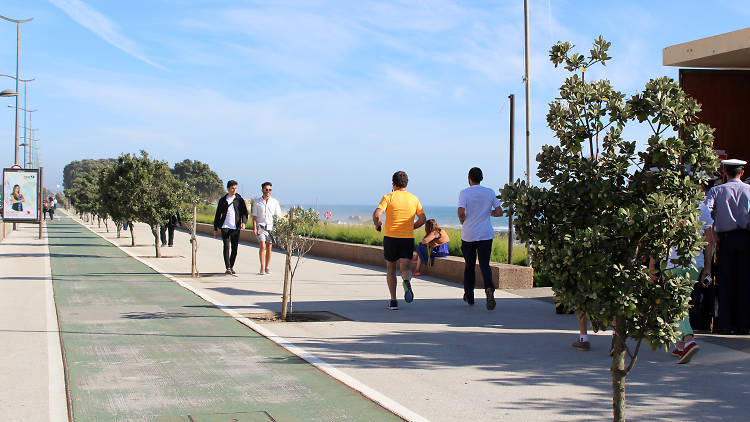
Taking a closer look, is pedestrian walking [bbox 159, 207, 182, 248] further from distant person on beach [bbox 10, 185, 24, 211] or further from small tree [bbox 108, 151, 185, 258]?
distant person on beach [bbox 10, 185, 24, 211]

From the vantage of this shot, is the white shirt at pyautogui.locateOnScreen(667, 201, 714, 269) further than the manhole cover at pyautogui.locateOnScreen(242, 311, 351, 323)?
No

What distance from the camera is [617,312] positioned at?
382cm

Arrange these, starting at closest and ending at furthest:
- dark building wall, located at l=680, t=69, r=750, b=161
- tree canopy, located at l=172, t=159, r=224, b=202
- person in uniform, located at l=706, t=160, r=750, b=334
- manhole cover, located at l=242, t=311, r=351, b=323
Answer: person in uniform, located at l=706, t=160, r=750, b=334 → manhole cover, located at l=242, t=311, r=351, b=323 → dark building wall, located at l=680, t=69, r=750, b=161 → tree canopy, located at l=172, t=159, r=224, b=202

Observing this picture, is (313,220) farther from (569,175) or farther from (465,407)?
(569,175)

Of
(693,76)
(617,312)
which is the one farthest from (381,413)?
(693,76)

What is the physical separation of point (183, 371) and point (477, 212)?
5.35 m

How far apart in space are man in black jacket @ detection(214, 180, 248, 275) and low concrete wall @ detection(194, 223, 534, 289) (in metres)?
4.12

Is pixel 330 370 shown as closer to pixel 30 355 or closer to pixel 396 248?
pixel 30 355

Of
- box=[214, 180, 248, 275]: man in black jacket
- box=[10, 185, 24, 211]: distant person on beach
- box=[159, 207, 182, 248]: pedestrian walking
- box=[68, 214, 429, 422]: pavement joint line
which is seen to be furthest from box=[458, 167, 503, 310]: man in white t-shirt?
box=[10, 185, 24, 211]: distant person on beach

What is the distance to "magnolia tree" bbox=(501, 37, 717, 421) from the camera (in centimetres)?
380

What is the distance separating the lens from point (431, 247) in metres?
15.8

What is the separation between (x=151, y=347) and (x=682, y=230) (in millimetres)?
5453

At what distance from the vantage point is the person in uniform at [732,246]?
320 inches

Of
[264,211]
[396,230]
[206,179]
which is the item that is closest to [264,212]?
[264,211]
